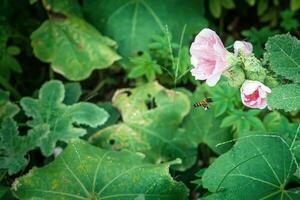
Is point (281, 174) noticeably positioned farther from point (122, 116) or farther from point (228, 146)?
point (122, 116)

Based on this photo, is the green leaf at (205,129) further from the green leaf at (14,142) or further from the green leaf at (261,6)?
the green leaf at (261,6)

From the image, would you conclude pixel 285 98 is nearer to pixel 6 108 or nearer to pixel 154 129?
pixel 154 129

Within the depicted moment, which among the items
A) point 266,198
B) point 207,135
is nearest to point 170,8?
point 207,135

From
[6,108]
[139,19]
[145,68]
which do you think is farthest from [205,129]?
[6,108]

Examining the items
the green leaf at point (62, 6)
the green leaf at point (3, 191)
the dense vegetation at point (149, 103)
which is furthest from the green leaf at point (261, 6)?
the green leaf at point (3, 191)

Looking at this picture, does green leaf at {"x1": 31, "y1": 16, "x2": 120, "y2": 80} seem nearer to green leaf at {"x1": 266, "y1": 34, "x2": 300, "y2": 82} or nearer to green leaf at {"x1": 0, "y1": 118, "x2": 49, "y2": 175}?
green leaf at {"x1": 0, "y1": 118, "x2": 49, "y2": 175}

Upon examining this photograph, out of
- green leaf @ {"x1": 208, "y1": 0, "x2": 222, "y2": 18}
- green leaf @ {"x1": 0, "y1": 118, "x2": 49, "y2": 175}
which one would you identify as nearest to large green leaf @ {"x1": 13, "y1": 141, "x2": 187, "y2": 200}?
green leaf @ {"x1": 0, "y1": 118, "x2": 49, "y2": 175}
